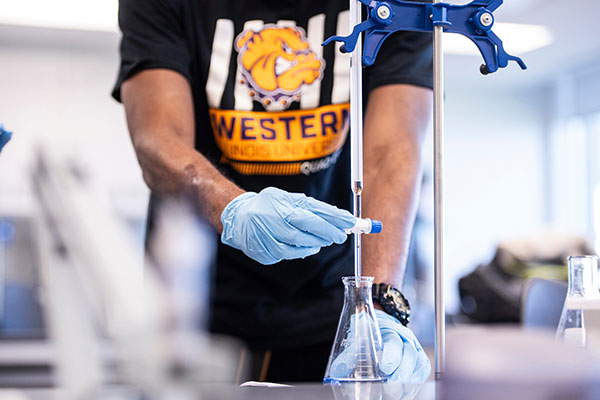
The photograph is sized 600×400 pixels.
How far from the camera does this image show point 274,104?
4.39 ft

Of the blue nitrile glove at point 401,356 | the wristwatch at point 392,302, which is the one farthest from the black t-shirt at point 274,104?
the blue nitrile glove at point 401,356

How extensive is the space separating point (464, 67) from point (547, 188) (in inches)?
69.3

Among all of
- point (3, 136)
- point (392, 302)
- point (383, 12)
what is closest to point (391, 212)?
point (392, 302)

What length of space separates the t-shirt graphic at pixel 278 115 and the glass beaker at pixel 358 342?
20.7 inches

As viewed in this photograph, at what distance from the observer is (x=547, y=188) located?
7.17m

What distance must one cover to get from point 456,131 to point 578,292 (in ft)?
20.4

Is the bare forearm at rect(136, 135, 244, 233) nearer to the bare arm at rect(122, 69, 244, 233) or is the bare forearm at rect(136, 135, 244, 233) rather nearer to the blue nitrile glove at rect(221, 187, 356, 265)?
the bare arm at rect(122, 69, 244, 233)

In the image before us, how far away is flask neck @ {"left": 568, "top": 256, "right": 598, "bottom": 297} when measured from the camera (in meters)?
1.02

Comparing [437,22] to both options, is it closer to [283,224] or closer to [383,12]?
[383,12]

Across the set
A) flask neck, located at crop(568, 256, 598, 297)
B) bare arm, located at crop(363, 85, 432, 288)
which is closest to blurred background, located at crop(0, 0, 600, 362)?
bare arm, located at crop(363, 85, 432, 288)

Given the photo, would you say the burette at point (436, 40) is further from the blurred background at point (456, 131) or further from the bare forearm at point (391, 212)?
the blurred background at point (456, 131)

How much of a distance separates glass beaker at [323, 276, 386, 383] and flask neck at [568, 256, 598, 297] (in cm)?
36

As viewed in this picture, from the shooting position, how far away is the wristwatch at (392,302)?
38.8 inches

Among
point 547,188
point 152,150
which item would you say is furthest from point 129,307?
point 547,188
